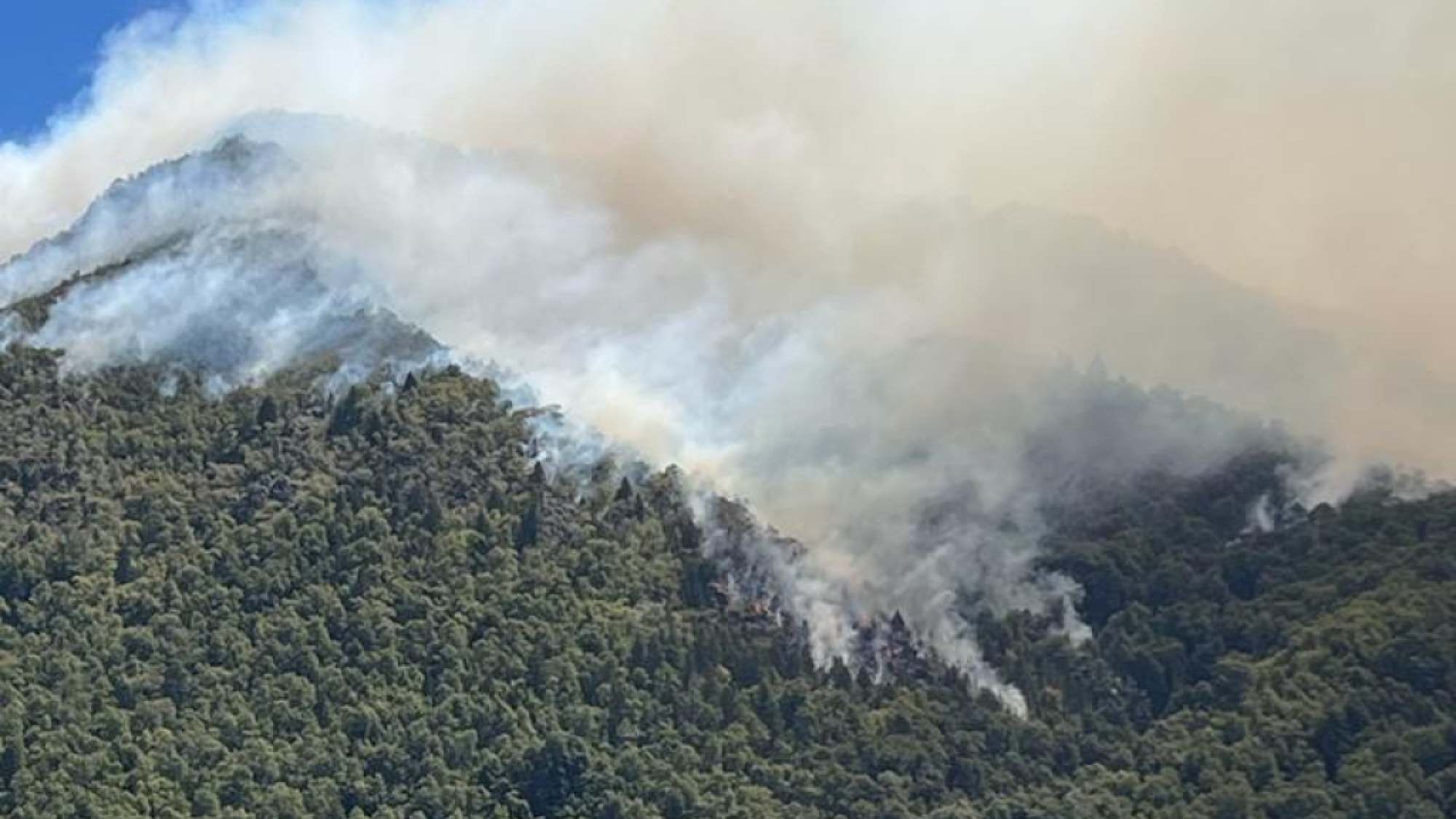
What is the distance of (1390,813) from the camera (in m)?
200
